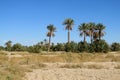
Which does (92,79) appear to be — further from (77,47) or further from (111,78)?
(77,47)

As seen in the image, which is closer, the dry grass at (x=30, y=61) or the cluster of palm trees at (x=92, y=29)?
the dry grass at (x=30, y=61)

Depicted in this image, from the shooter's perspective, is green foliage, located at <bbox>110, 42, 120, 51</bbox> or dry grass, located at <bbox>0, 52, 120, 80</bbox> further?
green foliage, located at <bbox>110, 42, 120, 51</bbox>

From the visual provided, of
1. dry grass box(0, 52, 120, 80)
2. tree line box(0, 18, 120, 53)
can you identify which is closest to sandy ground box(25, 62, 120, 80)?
dry grass box(0, 52, 120, 80)

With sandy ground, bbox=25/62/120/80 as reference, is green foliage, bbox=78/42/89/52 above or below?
above

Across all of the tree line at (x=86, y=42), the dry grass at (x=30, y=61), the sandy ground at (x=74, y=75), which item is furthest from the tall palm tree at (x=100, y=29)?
the sandy ground at (x=74, y=75)

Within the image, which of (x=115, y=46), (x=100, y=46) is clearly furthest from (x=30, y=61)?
(x=115, y=46)

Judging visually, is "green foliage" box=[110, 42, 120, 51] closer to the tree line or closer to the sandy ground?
the tree line

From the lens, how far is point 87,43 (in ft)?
267

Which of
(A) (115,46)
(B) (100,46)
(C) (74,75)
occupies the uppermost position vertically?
(A) (115,46)

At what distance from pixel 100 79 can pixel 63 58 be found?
20.7 m

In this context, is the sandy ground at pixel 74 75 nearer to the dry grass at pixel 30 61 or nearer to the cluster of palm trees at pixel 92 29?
the dry grass at pixel 30 61

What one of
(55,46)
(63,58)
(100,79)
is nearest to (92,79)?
(100,79)

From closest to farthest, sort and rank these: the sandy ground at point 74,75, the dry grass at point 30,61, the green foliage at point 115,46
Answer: the sandy ground at point 74,75 < the dry grass at point 30,61 < the green foliage at point 115,46

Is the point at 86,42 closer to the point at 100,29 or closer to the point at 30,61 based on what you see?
the point at 100,29
